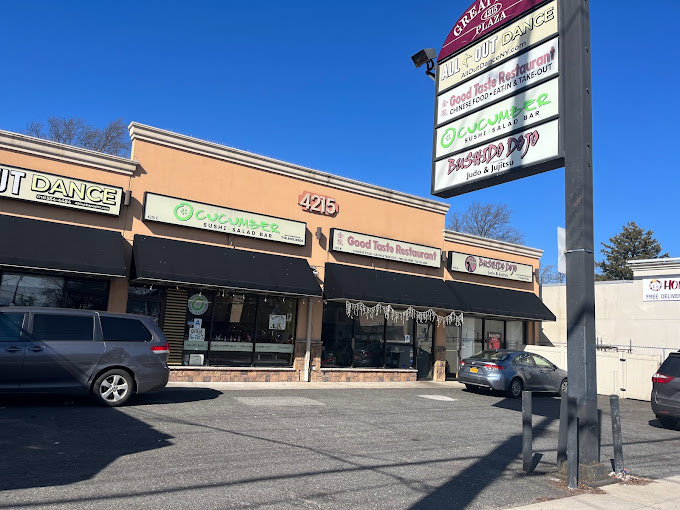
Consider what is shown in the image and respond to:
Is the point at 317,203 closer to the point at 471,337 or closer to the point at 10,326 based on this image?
the point at 471,337

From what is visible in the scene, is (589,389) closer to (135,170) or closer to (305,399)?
(305,399)

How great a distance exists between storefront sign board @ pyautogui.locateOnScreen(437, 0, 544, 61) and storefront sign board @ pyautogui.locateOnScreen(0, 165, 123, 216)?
871 centimetres

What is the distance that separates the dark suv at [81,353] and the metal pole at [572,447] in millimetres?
7499

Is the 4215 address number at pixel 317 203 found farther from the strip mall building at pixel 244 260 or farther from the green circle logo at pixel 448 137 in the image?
the green circle logo at pixel 448 137

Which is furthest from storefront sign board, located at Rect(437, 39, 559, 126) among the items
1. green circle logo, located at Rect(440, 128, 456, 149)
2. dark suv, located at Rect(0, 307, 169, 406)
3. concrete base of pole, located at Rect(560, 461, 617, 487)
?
dark suv, located at Rect(0, 307, 169, 406)

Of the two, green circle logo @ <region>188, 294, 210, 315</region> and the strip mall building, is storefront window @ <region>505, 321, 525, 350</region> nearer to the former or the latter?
the strip mall building

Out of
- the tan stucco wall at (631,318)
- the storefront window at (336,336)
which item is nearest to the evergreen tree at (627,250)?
the tan stucco wall at (631,318)

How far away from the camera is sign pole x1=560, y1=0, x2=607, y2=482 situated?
7020mm

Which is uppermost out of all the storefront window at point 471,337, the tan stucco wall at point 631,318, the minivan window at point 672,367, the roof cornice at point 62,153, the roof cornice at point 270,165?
the roof cornice at point 270,165

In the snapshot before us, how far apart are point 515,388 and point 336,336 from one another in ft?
18.5

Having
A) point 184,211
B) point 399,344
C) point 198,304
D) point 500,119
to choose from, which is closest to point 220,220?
point 184,211

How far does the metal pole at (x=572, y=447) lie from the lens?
6629 millimetres

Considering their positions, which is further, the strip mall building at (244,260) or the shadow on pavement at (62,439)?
the strip mall building at (244,260)

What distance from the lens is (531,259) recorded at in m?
24.0
